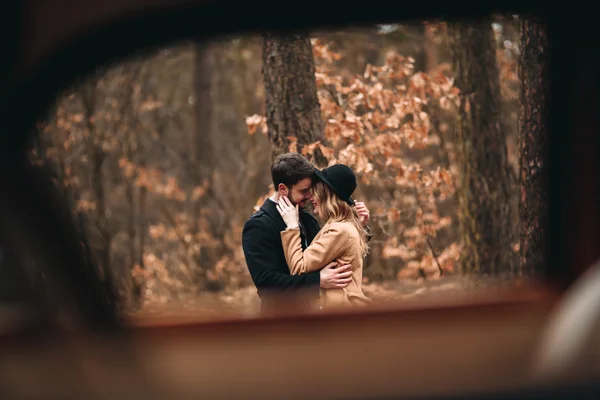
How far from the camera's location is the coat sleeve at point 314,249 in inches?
196

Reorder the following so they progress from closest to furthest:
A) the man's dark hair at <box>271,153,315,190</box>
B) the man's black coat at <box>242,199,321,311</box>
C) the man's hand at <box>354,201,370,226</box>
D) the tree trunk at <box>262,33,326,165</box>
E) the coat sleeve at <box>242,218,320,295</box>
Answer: the coat sleeve at <box>242,218,320,295</box> < the man's black coat at <box>242,199,321,311</box> < the man's dark hair at <box>271,153,315,190</box> < the man's hand at <box>354,201,370,226</box> < the tree trunk at <box>262,33,326,165</box>

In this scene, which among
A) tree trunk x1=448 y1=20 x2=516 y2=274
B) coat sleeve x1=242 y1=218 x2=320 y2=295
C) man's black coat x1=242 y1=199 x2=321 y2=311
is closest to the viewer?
coat sleeve x1=242 y1=218 x2=320 y2=295

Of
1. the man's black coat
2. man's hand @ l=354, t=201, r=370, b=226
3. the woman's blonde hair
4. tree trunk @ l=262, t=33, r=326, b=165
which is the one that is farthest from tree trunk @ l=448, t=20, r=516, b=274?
the man's black coat

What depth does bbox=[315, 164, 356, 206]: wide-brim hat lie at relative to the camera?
16.7ft

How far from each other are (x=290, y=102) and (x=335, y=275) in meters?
3.36

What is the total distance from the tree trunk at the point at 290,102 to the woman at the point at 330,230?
2.73m

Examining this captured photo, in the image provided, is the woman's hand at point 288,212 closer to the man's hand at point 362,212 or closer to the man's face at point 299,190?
the man's face at point 299,190

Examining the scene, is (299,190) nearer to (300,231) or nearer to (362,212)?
(300,231)

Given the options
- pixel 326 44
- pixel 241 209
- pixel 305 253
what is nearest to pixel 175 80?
pixel 241 209

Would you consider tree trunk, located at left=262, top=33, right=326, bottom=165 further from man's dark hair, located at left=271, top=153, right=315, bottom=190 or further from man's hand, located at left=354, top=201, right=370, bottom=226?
man's dark hair, located at left=271, top=153, right=315, bottom=190

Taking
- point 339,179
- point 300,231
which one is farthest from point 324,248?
point 339,179

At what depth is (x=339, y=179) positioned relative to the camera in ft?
16.8

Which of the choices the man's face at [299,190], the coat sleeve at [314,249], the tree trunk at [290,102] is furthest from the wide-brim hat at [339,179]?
the tree trunk at [290,102]

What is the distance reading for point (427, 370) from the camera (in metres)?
1.71
